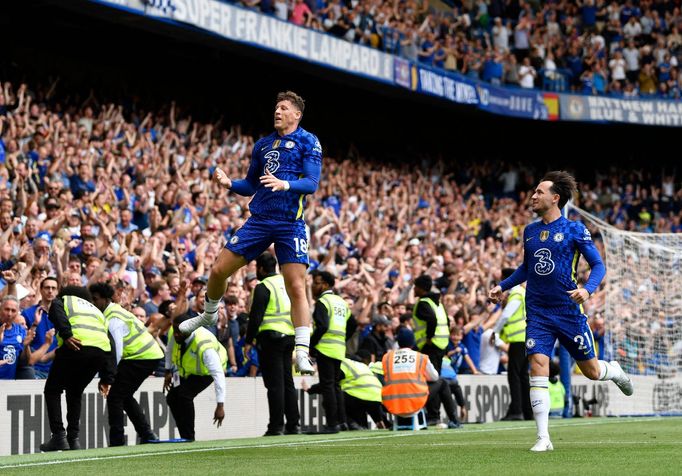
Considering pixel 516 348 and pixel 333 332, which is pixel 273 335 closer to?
pixel 333 332

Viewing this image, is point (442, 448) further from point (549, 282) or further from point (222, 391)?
point (222, 391)

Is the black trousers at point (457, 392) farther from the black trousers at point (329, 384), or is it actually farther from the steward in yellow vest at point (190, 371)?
the steward in yellow vest at point (190, 371)

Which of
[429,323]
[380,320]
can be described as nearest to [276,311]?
[429,323]

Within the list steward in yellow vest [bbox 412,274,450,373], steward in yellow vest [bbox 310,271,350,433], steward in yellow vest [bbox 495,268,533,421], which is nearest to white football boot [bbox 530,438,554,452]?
steward in yellow vest [bbox 310,271,350,433]

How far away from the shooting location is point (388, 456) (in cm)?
912

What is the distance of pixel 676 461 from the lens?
8359mm

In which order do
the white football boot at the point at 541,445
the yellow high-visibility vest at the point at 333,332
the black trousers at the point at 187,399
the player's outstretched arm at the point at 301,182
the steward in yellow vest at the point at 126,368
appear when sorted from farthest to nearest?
the yellow high-visibility vest at the point at 333,332 < the black trousers at the point at 187,399 < the steward in yellow vest at the point at 126,368 < the white football boot at the point at 541,445 < the player's outstretched arm at the point at 301,182

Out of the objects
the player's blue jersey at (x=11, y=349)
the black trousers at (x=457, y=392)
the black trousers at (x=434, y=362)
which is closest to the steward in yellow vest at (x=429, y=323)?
the black trousers at (x=434, y=362)

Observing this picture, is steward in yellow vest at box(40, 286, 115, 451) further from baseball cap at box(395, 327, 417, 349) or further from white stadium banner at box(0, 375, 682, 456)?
baseball cap at box(395, 327, 417, 349)

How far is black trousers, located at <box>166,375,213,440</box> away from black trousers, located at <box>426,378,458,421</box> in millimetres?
3536

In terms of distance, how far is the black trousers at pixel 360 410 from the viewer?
50.3 feet

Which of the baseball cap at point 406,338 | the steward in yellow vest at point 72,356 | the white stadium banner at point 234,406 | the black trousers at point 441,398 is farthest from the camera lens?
the black trousers at point 441,398

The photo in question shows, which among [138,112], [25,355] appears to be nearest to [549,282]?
[25,355]

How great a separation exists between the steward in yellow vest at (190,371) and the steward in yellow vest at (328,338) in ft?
4.15
